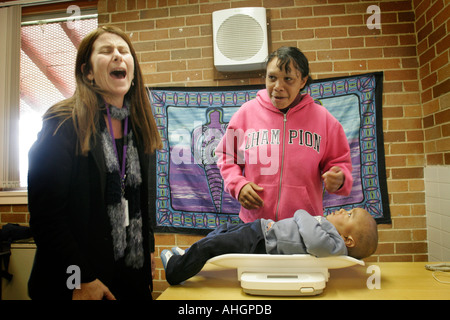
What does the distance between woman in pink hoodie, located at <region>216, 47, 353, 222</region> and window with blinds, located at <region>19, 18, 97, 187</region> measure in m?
0.61

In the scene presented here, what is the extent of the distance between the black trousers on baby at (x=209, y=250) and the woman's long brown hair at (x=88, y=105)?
→ 0.35 meters

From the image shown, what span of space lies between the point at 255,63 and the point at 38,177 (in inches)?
37.4

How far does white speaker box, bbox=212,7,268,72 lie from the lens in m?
1.29

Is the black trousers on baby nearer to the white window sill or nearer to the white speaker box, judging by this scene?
the white window sill

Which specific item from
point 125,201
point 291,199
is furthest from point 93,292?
point 291,199

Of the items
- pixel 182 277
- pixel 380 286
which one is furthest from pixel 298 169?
pixel 182 277

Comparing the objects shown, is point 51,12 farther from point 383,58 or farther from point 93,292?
point 383,58

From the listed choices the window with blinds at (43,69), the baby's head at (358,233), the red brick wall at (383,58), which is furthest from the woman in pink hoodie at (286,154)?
the window with blinds at (43,69)

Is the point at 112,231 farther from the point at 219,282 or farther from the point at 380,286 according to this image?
the point at 380,286

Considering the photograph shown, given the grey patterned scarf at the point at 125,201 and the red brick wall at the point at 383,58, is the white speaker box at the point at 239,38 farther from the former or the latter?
the grey patterned scarf at the point at 125,201

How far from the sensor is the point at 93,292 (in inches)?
31.1

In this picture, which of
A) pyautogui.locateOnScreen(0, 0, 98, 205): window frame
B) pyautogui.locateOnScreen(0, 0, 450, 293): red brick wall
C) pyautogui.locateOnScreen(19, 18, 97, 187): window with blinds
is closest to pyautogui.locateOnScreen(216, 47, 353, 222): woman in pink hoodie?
pyautogui.locateOnScreen(0, 0, 450, 293): red brick wall

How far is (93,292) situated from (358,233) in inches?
31.3

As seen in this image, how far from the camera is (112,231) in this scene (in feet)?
2.69
